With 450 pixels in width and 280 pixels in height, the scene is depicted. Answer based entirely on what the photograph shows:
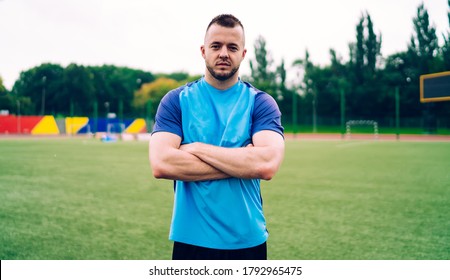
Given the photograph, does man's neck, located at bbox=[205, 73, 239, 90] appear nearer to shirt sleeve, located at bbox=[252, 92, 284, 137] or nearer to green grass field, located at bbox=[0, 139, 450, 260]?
shirt sleeve, located at bbox=[252, 92, 284, 137]

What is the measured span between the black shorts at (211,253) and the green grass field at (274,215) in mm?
1339

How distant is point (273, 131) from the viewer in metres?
1.56

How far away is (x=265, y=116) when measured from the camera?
5.13 feet

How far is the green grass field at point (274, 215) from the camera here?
303 cm

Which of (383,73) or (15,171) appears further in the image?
(15,171)

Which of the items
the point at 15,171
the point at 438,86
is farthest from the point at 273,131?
the point at 15,171

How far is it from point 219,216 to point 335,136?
22091 mm

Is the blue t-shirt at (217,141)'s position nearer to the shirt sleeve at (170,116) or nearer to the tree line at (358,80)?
the shirt sleeve at (170,116)

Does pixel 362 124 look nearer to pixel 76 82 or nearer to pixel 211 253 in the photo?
pixel 76 82

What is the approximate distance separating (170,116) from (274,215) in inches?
115

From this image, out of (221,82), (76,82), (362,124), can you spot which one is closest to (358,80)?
(76,82)

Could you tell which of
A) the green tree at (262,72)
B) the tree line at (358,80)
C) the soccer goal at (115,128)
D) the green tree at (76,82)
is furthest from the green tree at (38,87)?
the soccer goal at (115,128)

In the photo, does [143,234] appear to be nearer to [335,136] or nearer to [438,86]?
[438,86]
